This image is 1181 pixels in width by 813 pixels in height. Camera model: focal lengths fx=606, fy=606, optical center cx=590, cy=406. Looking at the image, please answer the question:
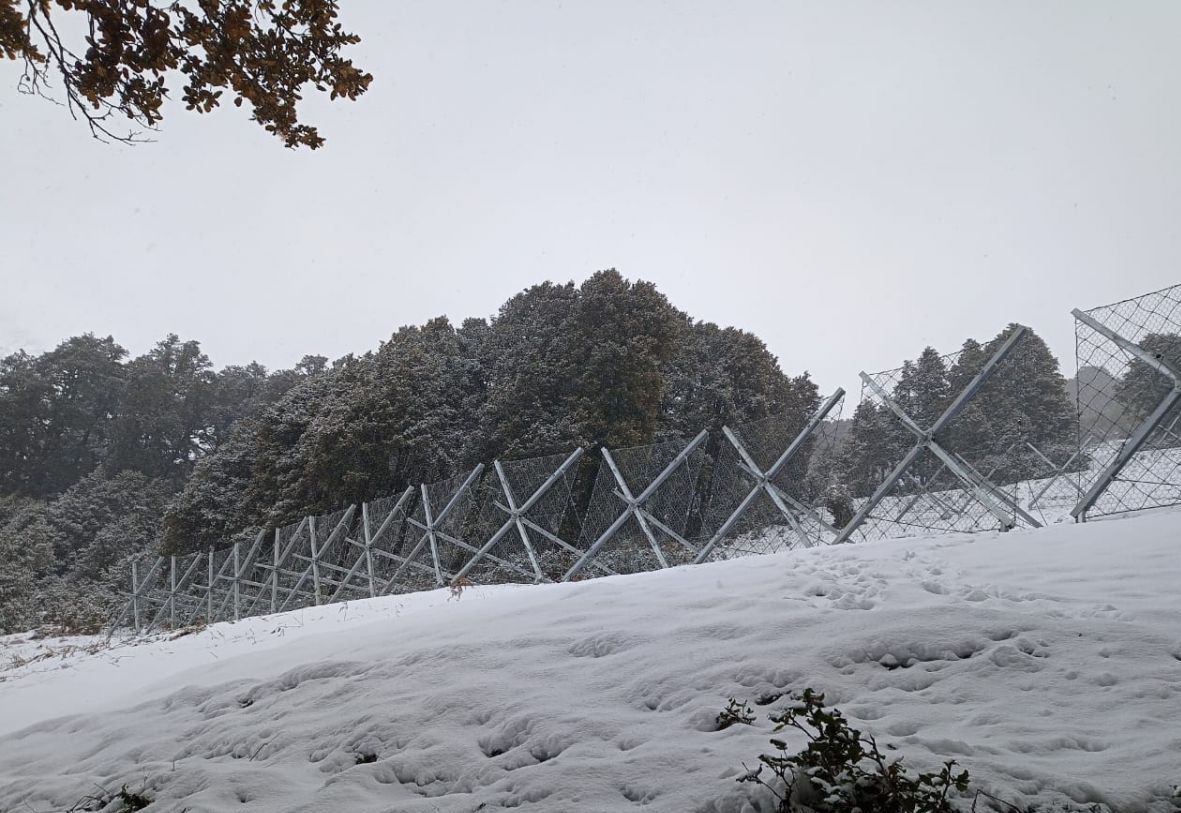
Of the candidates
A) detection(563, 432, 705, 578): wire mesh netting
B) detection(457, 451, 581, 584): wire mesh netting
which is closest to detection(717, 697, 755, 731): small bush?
detection(563, 432, 705, 578): wire mesh netting

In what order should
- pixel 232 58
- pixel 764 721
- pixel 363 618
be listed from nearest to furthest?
pixel 764 721, pixel 232 58, pixel 363 618

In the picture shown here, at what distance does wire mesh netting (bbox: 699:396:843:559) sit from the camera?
626 centimetres

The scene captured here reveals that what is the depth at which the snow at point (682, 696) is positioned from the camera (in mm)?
1715

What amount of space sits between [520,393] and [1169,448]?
16.2 meters

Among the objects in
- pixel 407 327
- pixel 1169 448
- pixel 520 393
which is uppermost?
pixel 407 327

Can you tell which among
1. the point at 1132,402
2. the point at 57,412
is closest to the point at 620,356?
the point at 1132,402

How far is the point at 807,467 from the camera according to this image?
647 centimetres

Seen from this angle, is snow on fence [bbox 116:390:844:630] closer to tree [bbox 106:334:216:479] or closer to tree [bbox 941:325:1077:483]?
tree [bbox 941:325:1077:483]

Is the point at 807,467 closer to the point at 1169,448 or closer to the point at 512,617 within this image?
the point at 1169,448

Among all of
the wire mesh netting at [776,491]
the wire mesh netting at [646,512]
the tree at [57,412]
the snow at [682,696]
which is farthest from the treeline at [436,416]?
the snow at [682,696]

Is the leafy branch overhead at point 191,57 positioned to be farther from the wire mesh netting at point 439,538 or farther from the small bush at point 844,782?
the wire mesh netting at point 439,538

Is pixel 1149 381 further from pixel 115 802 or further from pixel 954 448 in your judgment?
pixel 115 802

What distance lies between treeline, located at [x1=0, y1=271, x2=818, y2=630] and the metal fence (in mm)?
9056

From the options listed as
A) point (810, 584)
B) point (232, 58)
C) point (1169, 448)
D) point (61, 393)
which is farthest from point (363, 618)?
point (61, 393)
